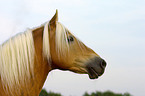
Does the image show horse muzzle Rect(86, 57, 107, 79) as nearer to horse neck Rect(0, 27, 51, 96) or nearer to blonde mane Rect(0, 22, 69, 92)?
blonde mane Rect(0, 22, 69, 92)

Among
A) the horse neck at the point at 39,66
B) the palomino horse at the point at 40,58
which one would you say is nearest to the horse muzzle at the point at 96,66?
the palomino horse at the point at 40,58

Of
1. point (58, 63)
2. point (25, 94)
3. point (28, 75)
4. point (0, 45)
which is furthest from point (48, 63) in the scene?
point (0, 45)

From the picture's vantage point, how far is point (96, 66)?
4293 millimetres

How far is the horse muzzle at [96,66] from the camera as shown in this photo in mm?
4285

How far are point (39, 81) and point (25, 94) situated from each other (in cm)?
36

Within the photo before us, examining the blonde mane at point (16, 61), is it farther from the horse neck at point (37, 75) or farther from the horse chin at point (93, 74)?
the horse chin at point (93, 74)

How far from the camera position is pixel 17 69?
3.86m

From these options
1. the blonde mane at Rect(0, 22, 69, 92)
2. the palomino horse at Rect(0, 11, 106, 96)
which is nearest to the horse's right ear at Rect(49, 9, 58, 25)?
the palomino horse at Rect(0, 11, 106, 96)

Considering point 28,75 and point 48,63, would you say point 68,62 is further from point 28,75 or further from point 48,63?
point 28,75

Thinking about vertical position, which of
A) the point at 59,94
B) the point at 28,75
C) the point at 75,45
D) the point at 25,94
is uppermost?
the point at 75,45

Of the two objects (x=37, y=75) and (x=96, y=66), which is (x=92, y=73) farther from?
(x=37, y=75)

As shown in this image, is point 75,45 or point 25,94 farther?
point 75,45

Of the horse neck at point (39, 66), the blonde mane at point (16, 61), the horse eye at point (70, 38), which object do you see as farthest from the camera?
the horse eye at point (70, 38)

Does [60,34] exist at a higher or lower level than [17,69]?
higher
